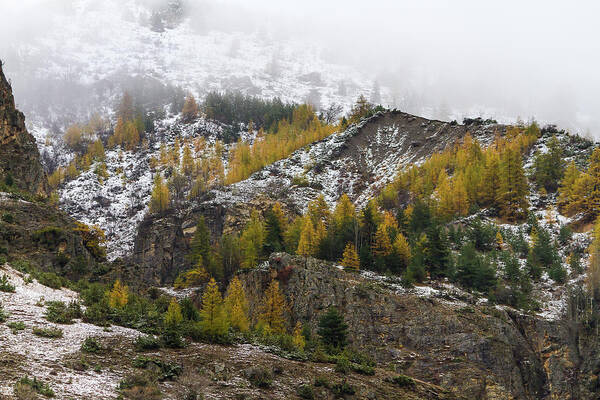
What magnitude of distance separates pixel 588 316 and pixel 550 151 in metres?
43.9

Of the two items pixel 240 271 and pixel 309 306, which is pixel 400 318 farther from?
pixel 240 271

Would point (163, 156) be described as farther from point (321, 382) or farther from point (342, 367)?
point (321, 382)

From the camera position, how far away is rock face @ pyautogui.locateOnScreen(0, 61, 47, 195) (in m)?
52.8

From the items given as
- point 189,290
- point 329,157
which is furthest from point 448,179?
point 189,290

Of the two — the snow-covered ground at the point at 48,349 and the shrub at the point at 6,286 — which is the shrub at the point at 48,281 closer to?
the snow-covered ground at the point at 48,349

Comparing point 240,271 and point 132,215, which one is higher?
point 132,215

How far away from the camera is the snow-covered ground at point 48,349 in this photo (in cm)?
1250

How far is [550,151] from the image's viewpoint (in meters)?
78.1

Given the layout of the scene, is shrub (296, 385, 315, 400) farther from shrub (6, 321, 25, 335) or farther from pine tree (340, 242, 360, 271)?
pine tree (340, 242, 360, 271)

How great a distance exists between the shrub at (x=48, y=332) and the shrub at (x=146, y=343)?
2.95 meters

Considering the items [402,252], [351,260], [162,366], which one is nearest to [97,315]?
[162,366]

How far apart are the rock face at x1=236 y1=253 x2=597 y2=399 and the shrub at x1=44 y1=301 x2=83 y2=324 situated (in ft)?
95.0

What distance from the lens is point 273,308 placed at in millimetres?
46625

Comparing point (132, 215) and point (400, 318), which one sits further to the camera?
point (132, 215)
